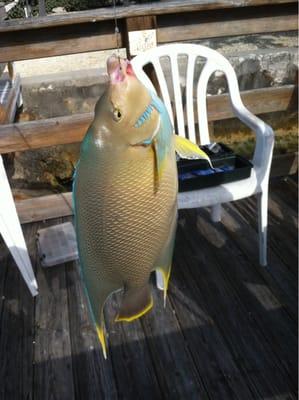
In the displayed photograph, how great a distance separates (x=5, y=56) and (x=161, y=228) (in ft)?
5.98

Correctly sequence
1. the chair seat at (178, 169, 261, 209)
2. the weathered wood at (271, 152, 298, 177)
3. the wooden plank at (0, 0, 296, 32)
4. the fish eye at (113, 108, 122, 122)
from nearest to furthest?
the fish eye at (113, 108, 122, 122) < the chair seat at (178, 169, 261, 209) < the wooden plank at (0, 0, 296, 32) < the weathered wood at (271, 152, 298, 177)

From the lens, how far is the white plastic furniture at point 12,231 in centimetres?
194

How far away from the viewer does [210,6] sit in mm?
2184

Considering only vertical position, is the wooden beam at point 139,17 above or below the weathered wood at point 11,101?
above

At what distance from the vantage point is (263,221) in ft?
7.09

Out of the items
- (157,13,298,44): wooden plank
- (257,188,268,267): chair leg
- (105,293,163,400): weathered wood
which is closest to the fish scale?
(105,293,163,400): weathered wood

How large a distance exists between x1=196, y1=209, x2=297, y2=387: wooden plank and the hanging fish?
1281mm

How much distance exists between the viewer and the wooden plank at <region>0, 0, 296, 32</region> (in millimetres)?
2010

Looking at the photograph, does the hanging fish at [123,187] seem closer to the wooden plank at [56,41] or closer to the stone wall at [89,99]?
the wooden plank at [56,41]

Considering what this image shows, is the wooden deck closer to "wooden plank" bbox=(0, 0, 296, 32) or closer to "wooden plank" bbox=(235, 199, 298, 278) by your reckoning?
"wooden plank" bbox=(235, 199, 298, 278)

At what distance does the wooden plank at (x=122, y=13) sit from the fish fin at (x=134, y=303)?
1.69 meters

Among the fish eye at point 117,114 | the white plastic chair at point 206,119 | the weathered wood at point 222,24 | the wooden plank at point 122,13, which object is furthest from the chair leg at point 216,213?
the fish eye at point 117,114

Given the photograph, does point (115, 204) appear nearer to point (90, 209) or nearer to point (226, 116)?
point (90, 209)

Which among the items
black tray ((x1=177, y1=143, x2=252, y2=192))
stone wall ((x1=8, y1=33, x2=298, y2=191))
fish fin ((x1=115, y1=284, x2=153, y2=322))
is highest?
fish fin ((x1=115, y1=284, x2=153, y2=322))
